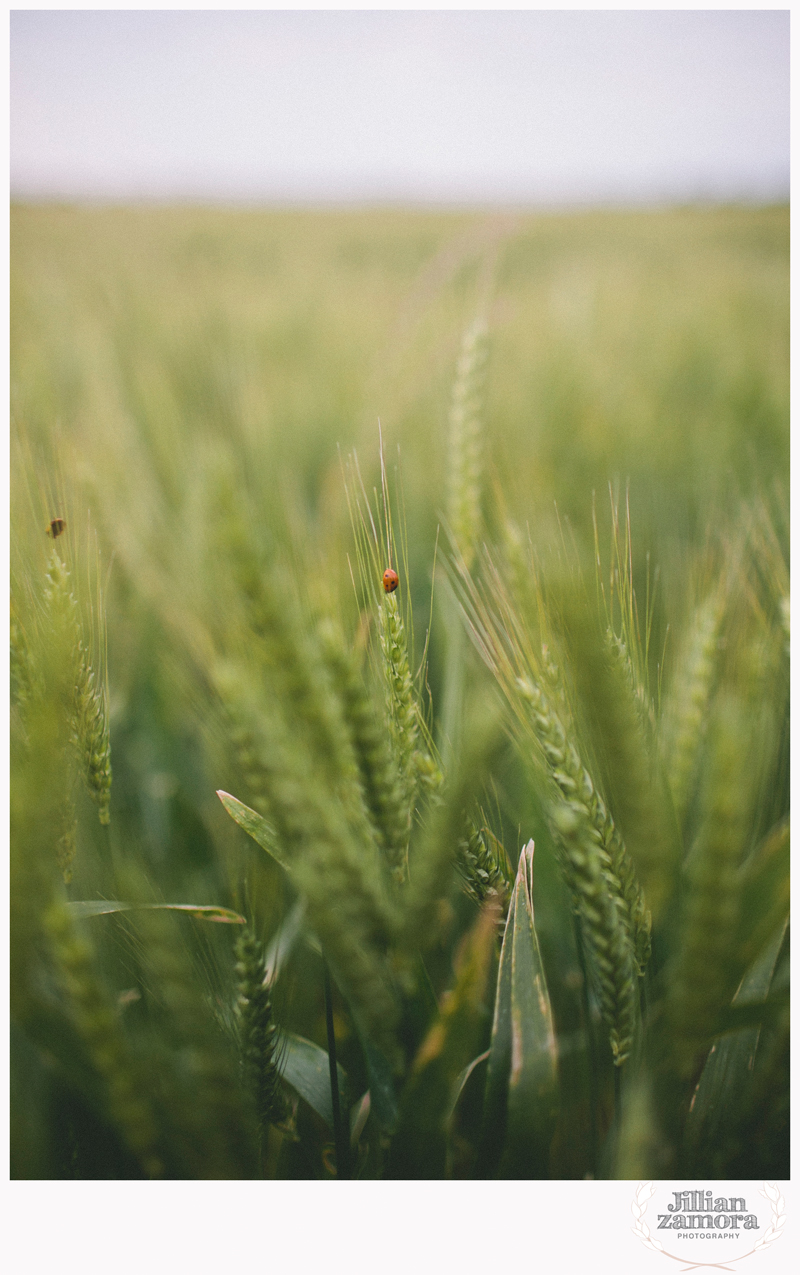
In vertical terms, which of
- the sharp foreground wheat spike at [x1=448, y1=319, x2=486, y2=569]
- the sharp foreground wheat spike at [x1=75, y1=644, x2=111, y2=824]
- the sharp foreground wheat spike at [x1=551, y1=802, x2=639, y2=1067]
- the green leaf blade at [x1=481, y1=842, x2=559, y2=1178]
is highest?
the sharp foreground wheat spike at [x1=448, y1=319, x2=486, y2=569]

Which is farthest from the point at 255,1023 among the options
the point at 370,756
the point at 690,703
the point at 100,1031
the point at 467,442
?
the point at 467,442

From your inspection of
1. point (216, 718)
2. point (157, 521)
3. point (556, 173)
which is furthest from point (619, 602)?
point (556, 173)

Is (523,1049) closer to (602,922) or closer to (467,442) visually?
(602,922)

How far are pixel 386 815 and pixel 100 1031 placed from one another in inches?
7.5

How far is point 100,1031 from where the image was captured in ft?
1.05

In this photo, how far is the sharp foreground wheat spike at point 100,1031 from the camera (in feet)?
1.02

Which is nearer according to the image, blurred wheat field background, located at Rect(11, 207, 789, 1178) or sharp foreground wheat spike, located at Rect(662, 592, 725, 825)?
blurred wheat field background, located at Rect(11, 207, 789, 1178)

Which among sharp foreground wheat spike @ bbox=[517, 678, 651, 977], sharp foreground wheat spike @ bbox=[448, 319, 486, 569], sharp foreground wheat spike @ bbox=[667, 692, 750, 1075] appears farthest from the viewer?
sharp foreground wheat spike @ bbox=[448, 319, 486, 569]

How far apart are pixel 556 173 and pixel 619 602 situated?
0.76 m

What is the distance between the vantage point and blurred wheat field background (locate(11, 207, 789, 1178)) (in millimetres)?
322

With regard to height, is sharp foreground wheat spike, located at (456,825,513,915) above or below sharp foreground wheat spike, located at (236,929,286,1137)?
above

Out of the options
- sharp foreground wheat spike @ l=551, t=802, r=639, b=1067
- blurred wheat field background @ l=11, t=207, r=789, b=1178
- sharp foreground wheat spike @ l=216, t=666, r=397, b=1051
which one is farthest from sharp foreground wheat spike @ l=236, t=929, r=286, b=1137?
sharp foreground wheat spike @ l=551, t=802, r=639, b=1067

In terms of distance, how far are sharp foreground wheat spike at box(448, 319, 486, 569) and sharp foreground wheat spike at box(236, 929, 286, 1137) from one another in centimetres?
44

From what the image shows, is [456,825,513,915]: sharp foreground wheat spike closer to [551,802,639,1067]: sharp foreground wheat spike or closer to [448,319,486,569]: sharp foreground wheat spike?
[551,802,639,1067]: sharp foreground wheat spike
